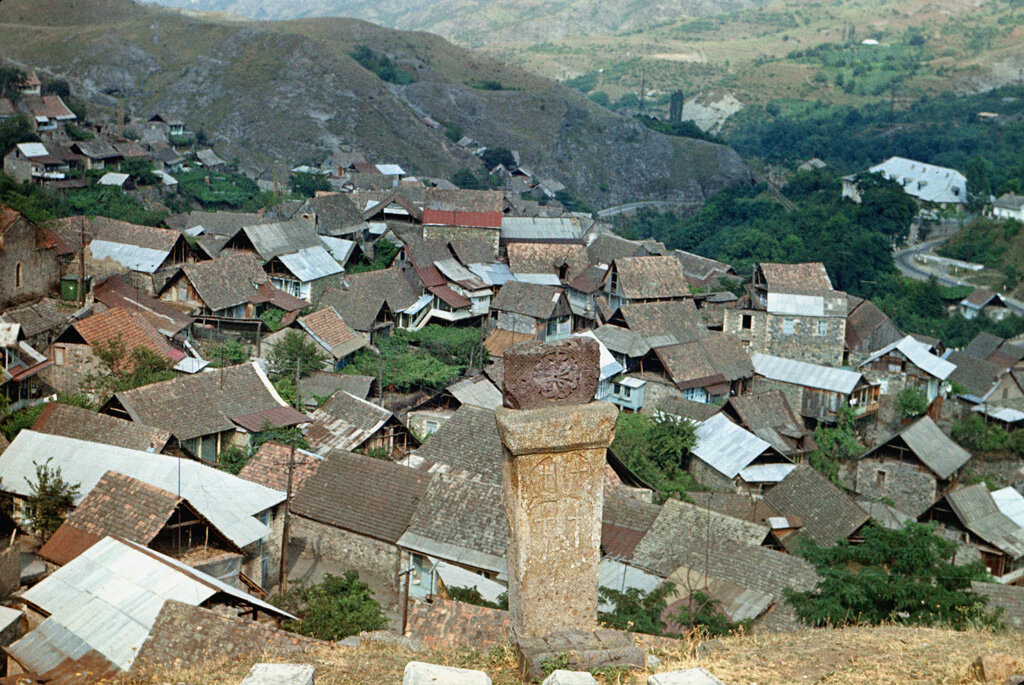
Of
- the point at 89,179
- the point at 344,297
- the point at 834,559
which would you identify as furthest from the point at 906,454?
the point at 89,179

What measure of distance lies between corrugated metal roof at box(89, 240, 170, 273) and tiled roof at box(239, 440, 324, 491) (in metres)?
13.8

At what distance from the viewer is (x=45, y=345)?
87.8ft

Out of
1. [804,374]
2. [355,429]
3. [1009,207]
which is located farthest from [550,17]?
[355,429]

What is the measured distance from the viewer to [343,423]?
998 inches

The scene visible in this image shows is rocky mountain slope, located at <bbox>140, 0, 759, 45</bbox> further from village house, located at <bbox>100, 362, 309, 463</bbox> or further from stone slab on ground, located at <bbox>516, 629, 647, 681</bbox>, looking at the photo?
stone slab on ground, located at <bbox>516, 629, 647, 681</bbox>

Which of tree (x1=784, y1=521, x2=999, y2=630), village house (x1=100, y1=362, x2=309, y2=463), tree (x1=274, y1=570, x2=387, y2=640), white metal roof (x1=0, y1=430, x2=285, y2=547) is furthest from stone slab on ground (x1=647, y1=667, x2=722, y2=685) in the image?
village house (x1=100, y1=362, x2=309, y2=463)

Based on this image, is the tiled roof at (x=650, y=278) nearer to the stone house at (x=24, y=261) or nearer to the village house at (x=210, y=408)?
Answer: the village house at (x=210, y=408)

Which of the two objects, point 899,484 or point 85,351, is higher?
point 85,351

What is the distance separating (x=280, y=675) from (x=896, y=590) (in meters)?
10.7

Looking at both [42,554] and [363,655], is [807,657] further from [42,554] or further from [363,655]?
[42,554]

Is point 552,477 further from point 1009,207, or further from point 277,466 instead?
point 1009,207

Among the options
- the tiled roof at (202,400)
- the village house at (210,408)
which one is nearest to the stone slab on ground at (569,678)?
the village house at (210,408)

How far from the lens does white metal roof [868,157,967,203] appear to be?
71.2m

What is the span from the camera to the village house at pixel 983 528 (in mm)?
24656
